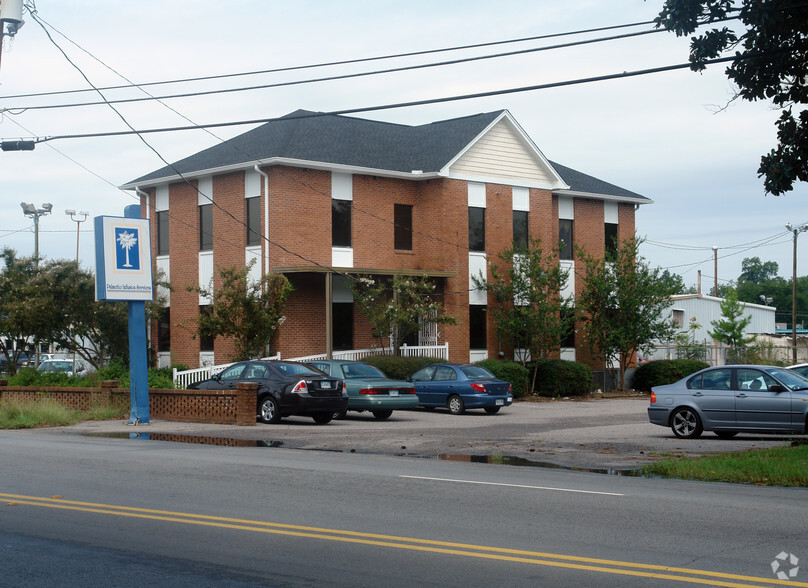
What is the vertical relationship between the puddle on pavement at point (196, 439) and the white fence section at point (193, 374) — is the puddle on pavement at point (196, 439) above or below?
below

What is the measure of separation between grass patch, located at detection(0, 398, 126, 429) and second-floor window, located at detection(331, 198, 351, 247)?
37.6ft

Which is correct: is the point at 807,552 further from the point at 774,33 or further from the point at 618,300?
the point at 618,300

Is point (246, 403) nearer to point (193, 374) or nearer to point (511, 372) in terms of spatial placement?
point (193, 374)

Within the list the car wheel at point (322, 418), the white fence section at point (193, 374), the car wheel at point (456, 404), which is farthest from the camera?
the white fence section at point (193, 374)

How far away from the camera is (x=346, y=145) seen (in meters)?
34.8

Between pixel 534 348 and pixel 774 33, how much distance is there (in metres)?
20.6

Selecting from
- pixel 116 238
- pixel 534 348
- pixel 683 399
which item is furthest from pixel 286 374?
pixel 534 348

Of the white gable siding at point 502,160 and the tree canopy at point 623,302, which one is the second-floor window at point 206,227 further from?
the tree canopy at point 623,302

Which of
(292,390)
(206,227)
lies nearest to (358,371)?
(292,390)

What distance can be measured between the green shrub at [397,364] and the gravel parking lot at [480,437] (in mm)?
4180

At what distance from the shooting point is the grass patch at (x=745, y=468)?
483 inches

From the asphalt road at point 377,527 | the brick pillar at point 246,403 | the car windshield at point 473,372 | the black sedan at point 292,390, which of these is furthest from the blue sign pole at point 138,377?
the car windshield at point 473,372

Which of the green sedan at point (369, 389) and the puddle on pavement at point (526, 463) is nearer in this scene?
the puddle on pavement at point (526, 463)

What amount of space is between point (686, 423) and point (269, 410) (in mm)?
9354
